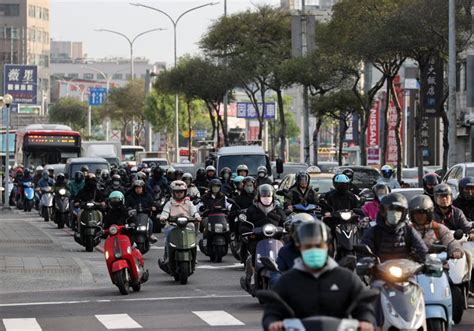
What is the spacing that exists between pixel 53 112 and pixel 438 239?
143 meters

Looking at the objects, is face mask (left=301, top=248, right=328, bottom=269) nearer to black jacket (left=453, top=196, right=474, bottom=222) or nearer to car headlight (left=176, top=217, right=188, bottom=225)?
black jacket (left=453, top=196, right=474, bottom=222)

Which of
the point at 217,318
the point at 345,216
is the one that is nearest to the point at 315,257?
the point at 217,318

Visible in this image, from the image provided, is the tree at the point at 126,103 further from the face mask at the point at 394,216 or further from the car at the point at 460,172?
the face mask at the point at 394,216

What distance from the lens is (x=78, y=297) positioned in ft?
70.4

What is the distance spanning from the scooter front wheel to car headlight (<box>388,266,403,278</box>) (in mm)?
9166

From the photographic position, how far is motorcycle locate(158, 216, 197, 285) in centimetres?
2277

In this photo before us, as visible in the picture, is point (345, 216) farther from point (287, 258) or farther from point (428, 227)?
point (287, 258)

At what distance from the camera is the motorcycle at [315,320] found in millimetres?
9305

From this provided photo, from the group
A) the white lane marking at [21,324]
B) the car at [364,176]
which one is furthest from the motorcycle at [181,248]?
the car at [364,176]

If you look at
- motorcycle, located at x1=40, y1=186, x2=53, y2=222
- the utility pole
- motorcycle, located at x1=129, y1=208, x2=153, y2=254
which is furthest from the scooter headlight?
the utility pole

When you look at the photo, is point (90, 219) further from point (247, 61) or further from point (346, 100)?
point (247, 61)

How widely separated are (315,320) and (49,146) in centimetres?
5429

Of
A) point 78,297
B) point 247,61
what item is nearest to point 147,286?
point 78,297

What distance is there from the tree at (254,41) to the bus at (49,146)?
17.0 m
